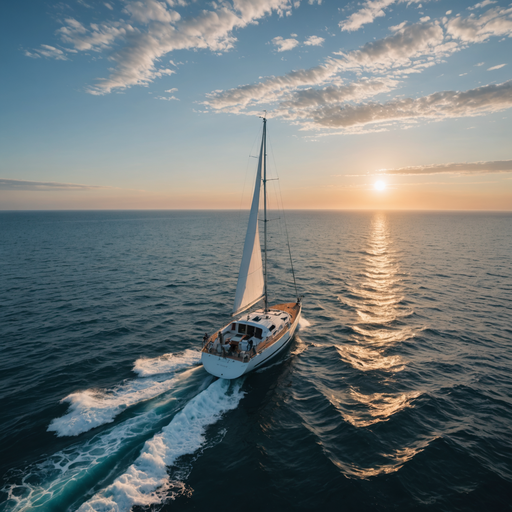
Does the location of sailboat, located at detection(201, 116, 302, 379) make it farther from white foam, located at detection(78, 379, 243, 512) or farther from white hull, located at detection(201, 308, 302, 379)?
white foam, located at detection(78, 379, 243, 512)

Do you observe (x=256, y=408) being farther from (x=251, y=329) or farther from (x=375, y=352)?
(x=375, y=352)

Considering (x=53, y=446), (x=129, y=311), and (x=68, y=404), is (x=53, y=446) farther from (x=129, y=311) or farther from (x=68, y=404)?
(x=129, y=311)

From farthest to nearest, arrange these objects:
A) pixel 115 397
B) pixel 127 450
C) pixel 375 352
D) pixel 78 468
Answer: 1. pixel 375 352
2. pixel 115 397
3. pixel 127 450
4. pixel 78 468

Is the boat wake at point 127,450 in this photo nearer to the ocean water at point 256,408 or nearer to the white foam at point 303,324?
the ocean water at point 256,408

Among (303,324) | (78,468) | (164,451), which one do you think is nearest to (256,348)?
(164,451)

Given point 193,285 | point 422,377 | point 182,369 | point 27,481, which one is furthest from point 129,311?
point 422,377

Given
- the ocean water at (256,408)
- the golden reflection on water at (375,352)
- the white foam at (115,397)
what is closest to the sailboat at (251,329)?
the ocean water at (256,408)
